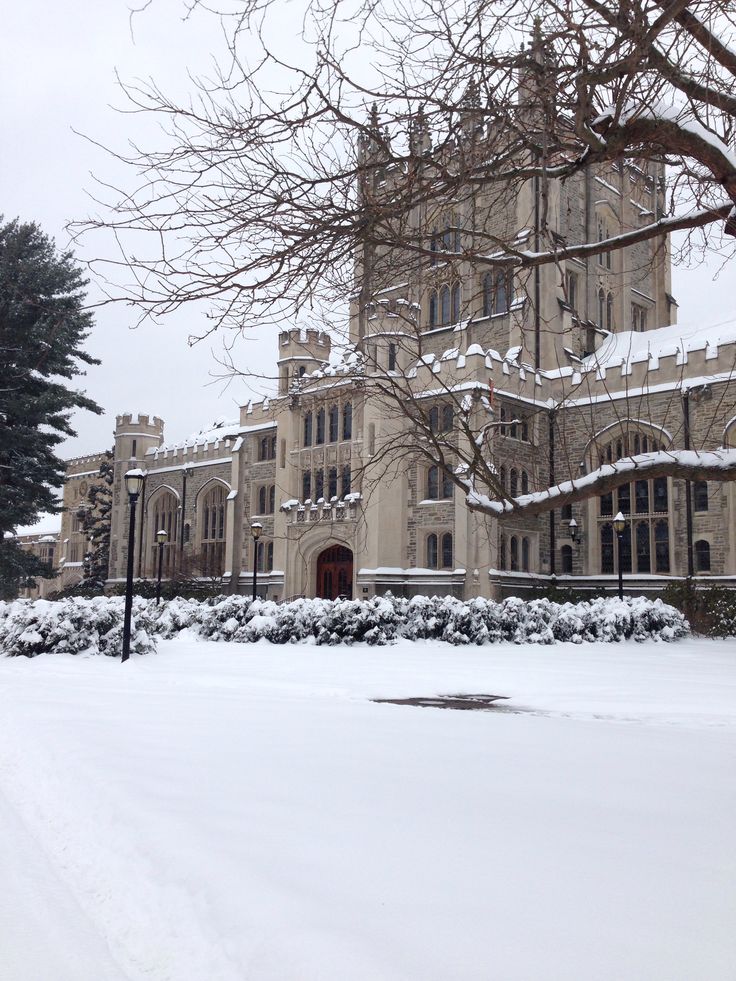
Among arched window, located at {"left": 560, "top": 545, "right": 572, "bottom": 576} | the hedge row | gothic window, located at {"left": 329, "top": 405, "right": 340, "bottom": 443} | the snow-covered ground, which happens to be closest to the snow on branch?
the snow-covered ground

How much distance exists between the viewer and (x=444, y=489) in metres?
26.9

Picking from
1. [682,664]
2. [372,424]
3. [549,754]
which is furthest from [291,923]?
[372,424]

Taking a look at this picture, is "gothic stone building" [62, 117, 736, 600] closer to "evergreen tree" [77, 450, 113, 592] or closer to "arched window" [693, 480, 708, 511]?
Result: "arched window" [693, 480, 708, 511]

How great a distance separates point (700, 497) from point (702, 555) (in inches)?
67.3

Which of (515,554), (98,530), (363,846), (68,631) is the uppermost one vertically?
(98,530)

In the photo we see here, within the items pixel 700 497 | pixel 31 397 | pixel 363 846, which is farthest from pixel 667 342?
pixel 363 846

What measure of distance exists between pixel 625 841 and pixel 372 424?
2548 centimetres

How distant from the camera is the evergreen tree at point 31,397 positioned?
1024 inches

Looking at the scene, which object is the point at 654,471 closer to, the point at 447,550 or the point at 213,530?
the point at 447,550

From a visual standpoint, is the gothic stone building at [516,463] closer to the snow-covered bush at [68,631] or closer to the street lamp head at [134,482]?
the snow-covered bush at [68,631]

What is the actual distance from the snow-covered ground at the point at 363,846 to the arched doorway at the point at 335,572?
22479mm

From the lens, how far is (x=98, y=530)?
1869 inches

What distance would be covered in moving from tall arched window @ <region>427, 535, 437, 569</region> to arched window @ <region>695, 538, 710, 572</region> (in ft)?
25.6

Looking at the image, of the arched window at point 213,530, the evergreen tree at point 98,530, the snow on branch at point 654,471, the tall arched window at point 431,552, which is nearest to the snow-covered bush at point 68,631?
the snow on branch at point 654,471
